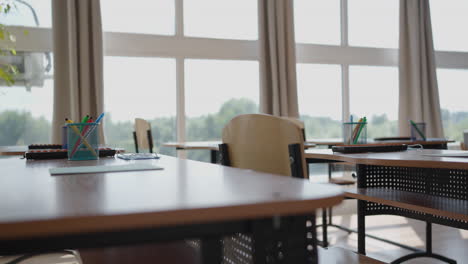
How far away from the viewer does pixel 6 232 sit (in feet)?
1.51

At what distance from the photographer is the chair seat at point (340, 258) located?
1.24 meters

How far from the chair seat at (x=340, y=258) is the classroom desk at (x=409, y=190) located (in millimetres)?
392

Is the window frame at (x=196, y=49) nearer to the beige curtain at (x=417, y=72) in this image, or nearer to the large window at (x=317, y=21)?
the large window at (x=317, y=21)

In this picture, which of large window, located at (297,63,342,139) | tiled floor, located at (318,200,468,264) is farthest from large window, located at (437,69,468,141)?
tiled floor, located at (318,200,468,264)

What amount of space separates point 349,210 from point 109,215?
181 inches

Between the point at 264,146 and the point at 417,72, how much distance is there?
5057 millimetres

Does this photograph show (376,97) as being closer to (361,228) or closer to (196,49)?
(196,49)

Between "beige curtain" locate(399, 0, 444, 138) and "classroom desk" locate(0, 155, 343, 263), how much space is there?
533cm

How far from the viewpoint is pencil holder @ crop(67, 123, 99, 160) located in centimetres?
149

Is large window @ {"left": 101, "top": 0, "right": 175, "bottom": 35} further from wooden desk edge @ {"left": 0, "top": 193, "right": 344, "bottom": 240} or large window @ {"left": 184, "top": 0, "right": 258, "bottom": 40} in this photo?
wooden desk edge @ {"left": 0, "top": 193, "right": 344, "bottom": 240}

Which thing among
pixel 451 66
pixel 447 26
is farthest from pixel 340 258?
pixel 447 26

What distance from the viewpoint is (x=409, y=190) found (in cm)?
231

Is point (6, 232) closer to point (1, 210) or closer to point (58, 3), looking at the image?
point (1, 210)

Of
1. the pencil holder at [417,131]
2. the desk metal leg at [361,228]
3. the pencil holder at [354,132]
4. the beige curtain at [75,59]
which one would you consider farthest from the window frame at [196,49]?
the desk metal leg at [361,228]
